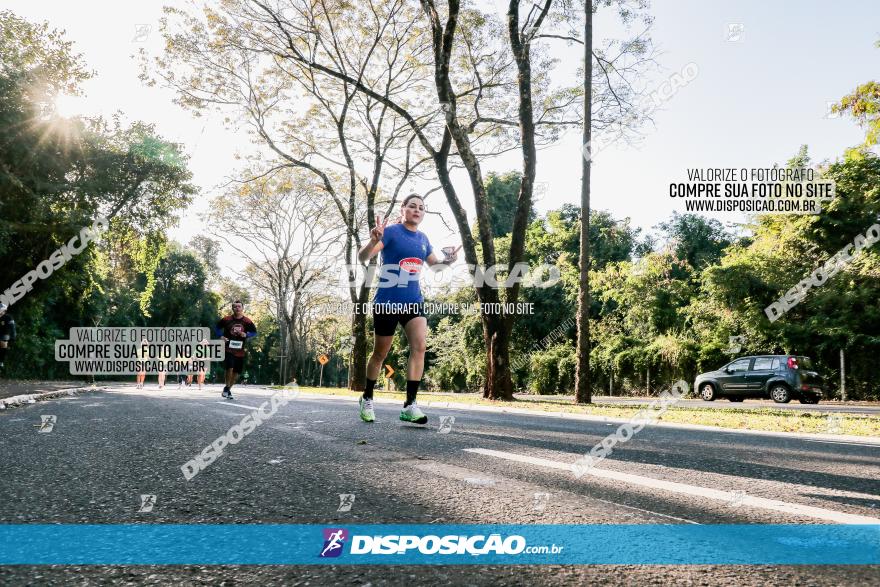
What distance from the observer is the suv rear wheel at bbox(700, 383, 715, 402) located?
21688 mm

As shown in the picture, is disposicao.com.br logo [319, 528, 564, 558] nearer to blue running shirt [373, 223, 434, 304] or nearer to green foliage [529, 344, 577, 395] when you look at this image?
blue running shirt [373, 223, 434, 304]

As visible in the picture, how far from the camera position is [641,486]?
11.2 feet

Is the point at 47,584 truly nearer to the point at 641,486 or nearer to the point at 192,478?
the point at 192,478

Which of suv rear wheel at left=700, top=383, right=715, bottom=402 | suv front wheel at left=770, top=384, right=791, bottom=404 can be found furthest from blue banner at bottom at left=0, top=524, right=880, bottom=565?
suv rear wheel at left=700, top=383, right=715, bottom=402

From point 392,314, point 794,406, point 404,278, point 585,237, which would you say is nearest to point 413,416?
point 392,314

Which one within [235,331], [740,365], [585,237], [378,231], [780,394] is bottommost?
[780,394]

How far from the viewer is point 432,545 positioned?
227 cm

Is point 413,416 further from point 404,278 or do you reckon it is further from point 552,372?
point 552,372

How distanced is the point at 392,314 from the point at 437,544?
13.8 feet

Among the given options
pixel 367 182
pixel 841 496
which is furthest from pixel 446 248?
pixel 367 182

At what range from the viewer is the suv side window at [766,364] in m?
19.4

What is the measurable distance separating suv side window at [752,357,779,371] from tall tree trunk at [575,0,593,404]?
7762 mm

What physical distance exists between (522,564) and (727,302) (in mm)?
25948

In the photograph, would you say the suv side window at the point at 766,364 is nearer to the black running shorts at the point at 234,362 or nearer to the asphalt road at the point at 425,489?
the asphalt road at the point at 425,489
